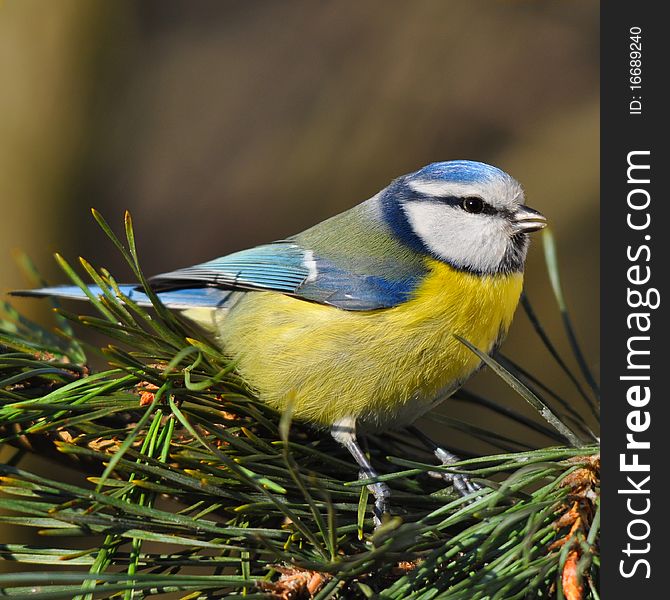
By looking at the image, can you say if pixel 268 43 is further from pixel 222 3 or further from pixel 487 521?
pixel 487 521

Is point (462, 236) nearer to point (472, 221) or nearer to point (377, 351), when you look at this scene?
point (472, 221)

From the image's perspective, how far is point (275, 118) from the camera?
2758 mm

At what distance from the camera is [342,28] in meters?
2.69

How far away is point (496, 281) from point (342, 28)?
175 cm

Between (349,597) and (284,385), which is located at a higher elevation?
(284,385)

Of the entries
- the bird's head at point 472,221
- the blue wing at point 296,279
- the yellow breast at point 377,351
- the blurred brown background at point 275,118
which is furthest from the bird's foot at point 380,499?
the blurred brown background at point 275,118

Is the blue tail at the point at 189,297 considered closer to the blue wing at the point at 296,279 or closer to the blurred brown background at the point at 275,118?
the blue wing at the point at 296,279

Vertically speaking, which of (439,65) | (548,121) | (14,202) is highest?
(439,65)

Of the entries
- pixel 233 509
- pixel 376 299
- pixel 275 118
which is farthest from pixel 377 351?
pixel 275 118

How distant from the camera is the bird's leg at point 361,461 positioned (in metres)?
0.87

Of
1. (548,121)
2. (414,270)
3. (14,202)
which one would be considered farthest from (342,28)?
(414,270)

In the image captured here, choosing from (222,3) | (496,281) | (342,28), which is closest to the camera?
(496,281)

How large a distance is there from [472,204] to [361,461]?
0.50 meters

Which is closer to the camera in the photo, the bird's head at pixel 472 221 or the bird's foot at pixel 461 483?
the bird's foot at pixel 461 483
